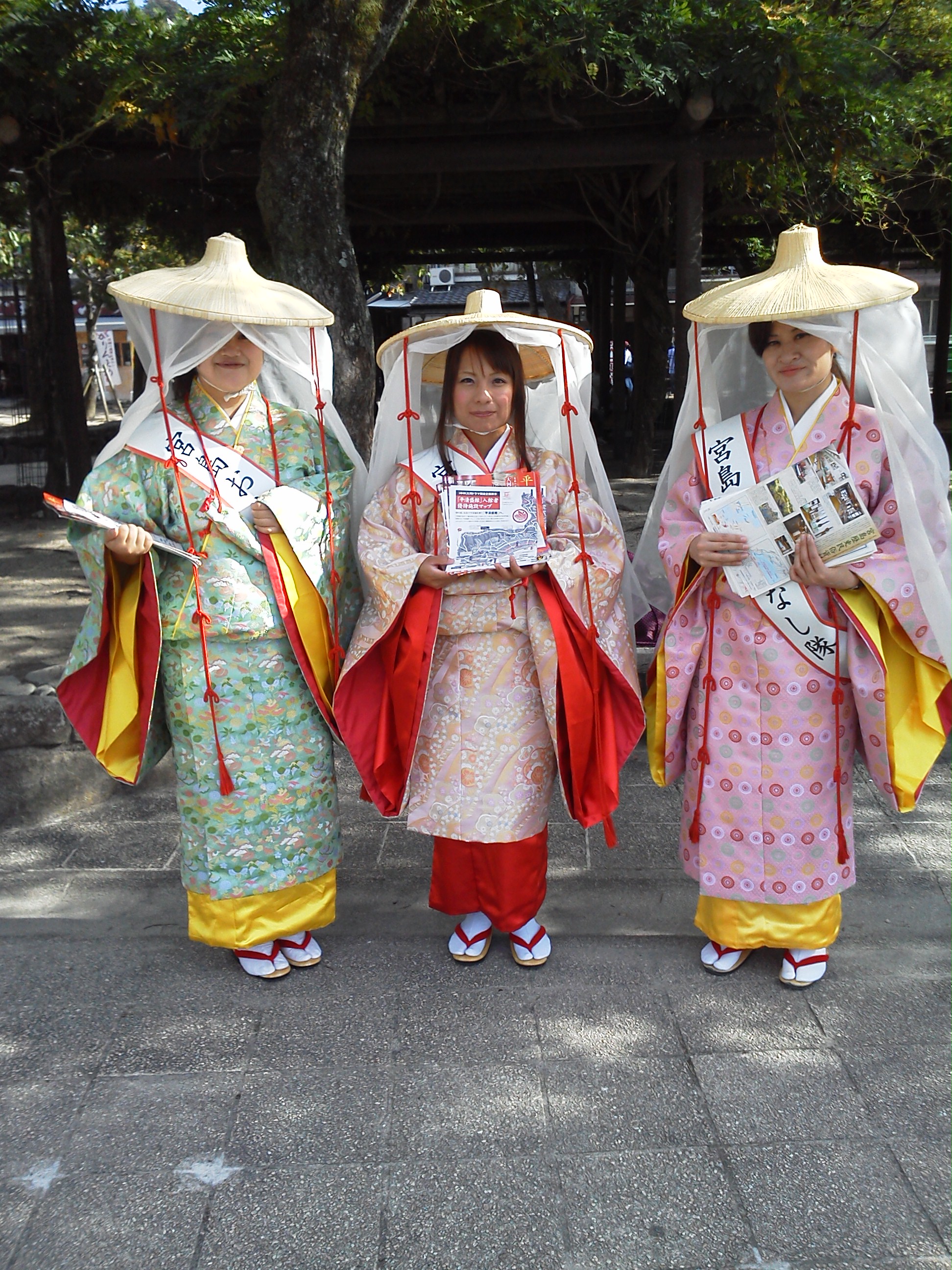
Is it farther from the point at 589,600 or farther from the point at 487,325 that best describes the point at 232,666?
the point at 487,325

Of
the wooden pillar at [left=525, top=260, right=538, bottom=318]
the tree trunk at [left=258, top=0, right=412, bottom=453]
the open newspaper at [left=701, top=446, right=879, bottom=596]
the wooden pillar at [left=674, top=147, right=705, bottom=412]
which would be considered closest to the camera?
the open newspaper at [left=701, top=446, right=879, bottom=596]

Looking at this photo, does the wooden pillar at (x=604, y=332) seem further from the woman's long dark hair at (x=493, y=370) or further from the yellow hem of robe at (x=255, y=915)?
the yellow hem of robe at (x=255, y=915)

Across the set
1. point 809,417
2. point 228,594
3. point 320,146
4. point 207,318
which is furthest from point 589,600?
point 320,146

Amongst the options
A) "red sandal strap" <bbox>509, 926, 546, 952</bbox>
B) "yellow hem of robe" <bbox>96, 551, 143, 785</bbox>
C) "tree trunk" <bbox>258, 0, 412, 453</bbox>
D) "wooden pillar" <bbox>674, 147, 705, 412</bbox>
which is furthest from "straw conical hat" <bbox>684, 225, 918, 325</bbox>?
"wooden pillar" <bbox>674, 147, 705, 412</bbox>

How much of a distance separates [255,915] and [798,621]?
1.54m

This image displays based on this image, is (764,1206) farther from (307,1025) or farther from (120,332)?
(120,332)

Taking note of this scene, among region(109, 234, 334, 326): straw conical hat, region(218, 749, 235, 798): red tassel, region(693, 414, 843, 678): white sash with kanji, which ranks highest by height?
region(109, 234, 334, 326): straw conical hat

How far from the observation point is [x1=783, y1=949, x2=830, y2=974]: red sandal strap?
261 cm

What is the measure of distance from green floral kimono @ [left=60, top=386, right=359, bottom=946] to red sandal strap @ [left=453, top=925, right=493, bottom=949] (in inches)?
15.1

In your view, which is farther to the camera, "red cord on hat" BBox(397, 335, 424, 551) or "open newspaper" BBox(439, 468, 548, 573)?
"red cord on hat" BBox(397, 335, 424, 551)

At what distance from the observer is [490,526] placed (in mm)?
2463

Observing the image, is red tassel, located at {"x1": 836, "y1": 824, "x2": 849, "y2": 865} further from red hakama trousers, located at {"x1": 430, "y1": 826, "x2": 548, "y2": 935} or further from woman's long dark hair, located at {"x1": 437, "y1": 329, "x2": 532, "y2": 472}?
woman's long dark hair, located at {"x1": 437, "y1": 329, "x2": 532, "y2": 472}

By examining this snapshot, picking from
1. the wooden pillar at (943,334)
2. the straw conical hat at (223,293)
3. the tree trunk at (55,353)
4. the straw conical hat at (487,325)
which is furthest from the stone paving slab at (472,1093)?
the wooden pillar at (943,334)

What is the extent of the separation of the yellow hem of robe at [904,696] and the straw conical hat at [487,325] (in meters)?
0.95
